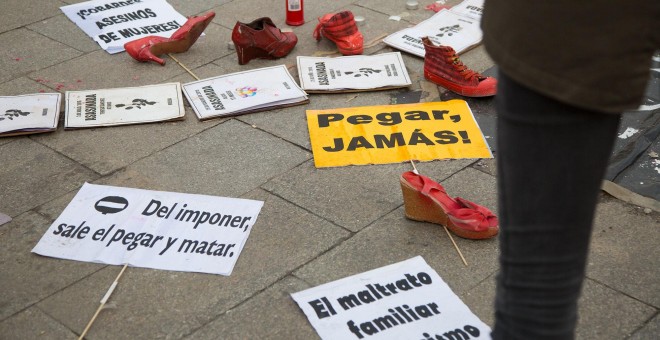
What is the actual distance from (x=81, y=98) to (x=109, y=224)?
98 centimetres

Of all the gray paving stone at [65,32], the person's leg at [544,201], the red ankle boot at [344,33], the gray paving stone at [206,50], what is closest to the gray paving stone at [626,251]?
the person's leg at [544,201]

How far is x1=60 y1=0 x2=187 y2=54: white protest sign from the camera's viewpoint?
3.93 metres

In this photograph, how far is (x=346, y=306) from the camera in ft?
7.14

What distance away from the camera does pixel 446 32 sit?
3.92 meters

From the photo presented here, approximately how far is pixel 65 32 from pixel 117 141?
121 centimetres

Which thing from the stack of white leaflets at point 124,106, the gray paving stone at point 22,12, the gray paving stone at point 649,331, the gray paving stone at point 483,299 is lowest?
the gray paving stone at point 22,12

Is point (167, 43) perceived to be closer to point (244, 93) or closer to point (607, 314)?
point (244, 93)

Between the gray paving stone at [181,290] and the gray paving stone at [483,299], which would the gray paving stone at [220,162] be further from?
the gray paving stone at [483,299]

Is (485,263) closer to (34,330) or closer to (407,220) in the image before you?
(407,220)

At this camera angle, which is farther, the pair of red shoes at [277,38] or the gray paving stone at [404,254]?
the pair of red shoes at [277,38]

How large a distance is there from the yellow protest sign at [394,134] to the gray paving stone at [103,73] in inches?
30.9

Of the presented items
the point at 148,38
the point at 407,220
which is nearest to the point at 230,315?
the point at 407,220

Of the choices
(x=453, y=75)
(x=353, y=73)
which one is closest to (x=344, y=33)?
(x=353, y=73)

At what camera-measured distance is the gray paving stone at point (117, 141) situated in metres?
2.96
